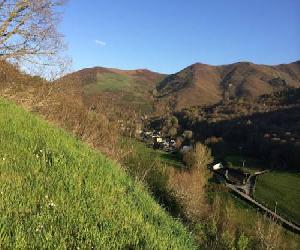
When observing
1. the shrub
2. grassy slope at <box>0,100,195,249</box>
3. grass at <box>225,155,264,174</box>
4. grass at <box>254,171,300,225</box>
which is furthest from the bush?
grassy slope at <box>0,100,195,249</box>

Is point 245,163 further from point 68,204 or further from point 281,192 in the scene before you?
point 68,204

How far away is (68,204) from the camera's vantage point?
5.70 metres

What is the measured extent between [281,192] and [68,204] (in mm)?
91244

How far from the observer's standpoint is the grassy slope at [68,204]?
4805 millimetres

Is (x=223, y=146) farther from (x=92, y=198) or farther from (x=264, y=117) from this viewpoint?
(x=92, y=198)

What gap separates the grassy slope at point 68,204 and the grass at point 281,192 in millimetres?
72879

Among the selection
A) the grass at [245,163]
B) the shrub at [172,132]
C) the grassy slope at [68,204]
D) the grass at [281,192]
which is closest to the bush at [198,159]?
the grass at [281,192]

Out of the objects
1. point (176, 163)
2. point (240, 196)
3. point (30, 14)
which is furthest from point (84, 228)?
point (176, 163)

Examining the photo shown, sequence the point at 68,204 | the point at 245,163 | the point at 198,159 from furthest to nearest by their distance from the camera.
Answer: the point at 245,163, the point at 198,159, the point at 68,204

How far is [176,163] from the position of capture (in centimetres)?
10644

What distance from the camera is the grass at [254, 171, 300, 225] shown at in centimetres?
8062

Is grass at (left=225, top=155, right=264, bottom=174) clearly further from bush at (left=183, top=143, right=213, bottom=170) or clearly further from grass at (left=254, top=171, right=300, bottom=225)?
bush at (left=183, top=143, right=213, bottom=170)

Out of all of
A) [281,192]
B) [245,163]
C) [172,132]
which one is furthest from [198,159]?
[172,132]

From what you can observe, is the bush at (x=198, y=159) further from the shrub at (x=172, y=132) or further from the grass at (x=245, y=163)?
the shrub at (x=172, y=132)
